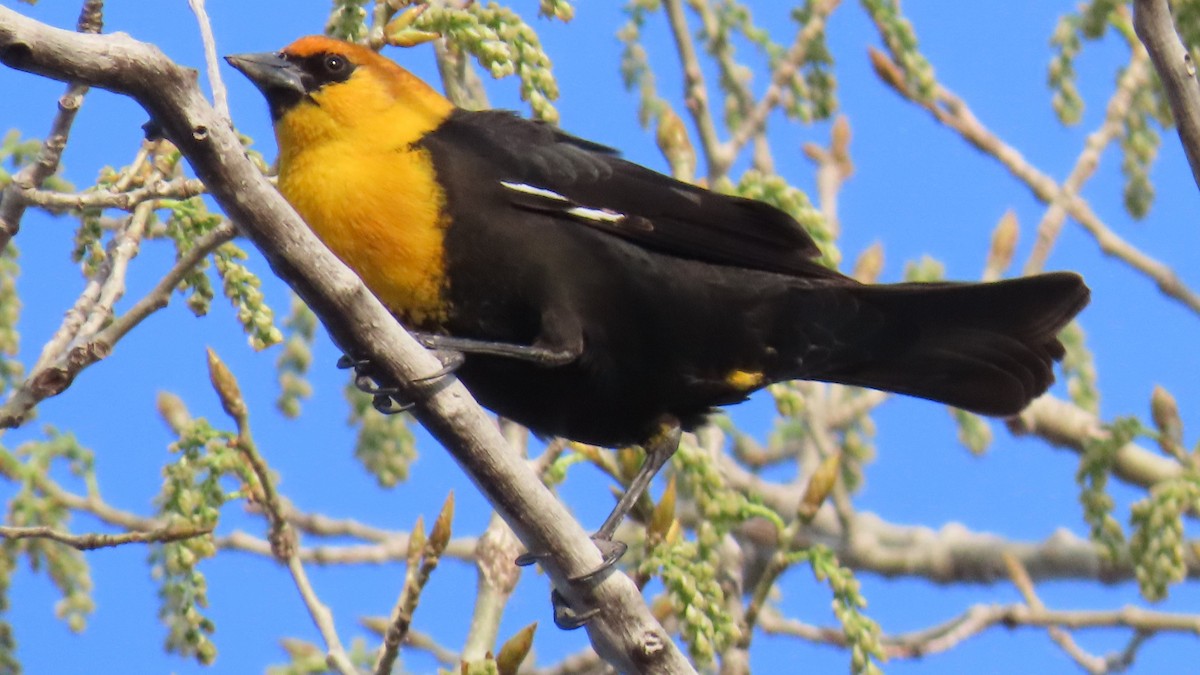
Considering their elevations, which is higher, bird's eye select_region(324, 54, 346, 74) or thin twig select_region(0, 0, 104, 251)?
bird's eye select_region(324, 54, 346, 74)

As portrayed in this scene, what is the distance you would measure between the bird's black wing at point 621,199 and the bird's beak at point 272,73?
0.37 m

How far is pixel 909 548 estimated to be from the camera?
21.0 ft

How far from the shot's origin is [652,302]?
3801mm

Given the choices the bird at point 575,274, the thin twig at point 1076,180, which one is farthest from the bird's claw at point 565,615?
the thin twig at point 1076,180

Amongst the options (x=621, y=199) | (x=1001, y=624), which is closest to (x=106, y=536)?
(x=621, y=199)

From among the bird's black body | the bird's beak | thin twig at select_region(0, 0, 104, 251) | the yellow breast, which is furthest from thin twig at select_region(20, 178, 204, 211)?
the bird's beak

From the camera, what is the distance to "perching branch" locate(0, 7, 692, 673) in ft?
7.82

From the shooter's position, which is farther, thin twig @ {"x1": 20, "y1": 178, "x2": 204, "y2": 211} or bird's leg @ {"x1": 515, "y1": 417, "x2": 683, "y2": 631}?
bird's leg @ {"x1": 515, "y1": 417, "x2": 683, "y2": 631}

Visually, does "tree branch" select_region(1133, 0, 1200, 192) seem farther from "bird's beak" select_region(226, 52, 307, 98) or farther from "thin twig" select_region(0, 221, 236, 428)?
"bird's beak" select_region(226, 52, 307, 98)

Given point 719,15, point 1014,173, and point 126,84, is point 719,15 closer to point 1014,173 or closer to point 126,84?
point 1014,173

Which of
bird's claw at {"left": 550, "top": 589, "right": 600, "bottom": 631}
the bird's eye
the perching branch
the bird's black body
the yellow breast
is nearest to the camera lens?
the perching branch

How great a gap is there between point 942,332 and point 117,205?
2.32 meters

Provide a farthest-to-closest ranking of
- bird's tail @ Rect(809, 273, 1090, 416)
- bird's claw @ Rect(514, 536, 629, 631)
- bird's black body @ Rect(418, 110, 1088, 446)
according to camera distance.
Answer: bird's tail @ Rect(809, 273, 1090, 416) < bird's black body @ Rect(418, 110, 1088, 446) < bird's claw @ Rect(514, 536, 629, 631)

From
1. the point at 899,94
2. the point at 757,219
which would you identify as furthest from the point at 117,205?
the point at 899,94
